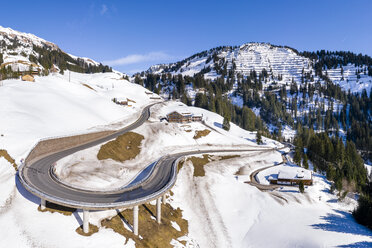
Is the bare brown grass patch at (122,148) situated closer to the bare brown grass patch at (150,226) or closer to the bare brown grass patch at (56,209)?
the bare brown grass patch at (150,226)

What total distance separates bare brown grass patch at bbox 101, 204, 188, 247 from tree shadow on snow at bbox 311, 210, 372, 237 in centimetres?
2687

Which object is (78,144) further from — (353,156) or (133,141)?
(353,156)

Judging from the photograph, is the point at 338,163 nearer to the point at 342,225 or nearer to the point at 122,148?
the point at 342,225

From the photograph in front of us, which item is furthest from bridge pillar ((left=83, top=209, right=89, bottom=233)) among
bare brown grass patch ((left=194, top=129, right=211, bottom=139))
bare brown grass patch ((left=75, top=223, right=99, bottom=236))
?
bare brown grass patch ((left=194, top=129, right=211, bottom=139))

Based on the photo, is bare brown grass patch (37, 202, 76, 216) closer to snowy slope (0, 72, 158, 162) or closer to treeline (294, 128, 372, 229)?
snowy slope (0, 72, 158, 162)

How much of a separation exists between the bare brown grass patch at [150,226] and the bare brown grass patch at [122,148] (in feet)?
77.5

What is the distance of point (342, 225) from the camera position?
41.9 metres

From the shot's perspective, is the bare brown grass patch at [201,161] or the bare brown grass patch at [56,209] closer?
the bare brown grass patch at [56,209]

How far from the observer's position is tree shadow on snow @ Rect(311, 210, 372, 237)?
39781 mm

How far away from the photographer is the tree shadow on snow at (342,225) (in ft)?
131

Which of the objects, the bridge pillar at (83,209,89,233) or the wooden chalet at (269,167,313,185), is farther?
the wooden chalet at (269,167,313,185)

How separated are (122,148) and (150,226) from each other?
34.4m

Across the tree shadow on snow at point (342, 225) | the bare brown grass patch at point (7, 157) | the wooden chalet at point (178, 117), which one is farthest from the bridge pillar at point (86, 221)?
the wooden chalet at point (178, 117)

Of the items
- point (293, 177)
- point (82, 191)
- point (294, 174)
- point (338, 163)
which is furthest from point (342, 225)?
point (338, 163)
